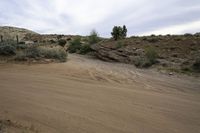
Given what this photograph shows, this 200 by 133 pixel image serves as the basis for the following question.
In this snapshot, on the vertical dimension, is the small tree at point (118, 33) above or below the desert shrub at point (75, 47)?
above

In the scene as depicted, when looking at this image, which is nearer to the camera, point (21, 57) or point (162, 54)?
point (21, 57)

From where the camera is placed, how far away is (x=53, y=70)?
12.6m

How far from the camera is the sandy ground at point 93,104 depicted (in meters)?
5.88

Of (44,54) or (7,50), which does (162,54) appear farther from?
(7,50)

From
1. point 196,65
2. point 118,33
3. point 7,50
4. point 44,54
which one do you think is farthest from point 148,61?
point 118,33

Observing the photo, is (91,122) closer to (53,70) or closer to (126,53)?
(53,70)

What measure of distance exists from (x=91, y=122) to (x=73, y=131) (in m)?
0.68

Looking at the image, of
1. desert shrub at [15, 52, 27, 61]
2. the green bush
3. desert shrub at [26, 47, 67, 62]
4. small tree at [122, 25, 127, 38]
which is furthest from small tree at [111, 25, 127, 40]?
desert shrub at [15, 52, 27, 61]

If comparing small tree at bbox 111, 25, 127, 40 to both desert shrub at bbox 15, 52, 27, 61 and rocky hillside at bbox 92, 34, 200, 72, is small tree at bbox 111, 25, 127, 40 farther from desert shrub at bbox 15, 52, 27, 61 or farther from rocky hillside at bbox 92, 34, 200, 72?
desert shrub at bbox 15, 52, 27, 61

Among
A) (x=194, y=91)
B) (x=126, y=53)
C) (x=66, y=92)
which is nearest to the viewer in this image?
(x=66, y=92)

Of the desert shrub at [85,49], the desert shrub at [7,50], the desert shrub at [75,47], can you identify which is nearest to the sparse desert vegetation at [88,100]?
the desert shrub at [7,50]

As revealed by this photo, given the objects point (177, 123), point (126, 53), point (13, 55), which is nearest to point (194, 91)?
point (177, 123)

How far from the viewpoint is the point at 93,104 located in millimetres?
7457

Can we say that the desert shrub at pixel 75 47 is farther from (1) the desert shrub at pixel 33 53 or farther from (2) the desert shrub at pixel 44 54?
(1) the desert shrub at pixel 33 53
